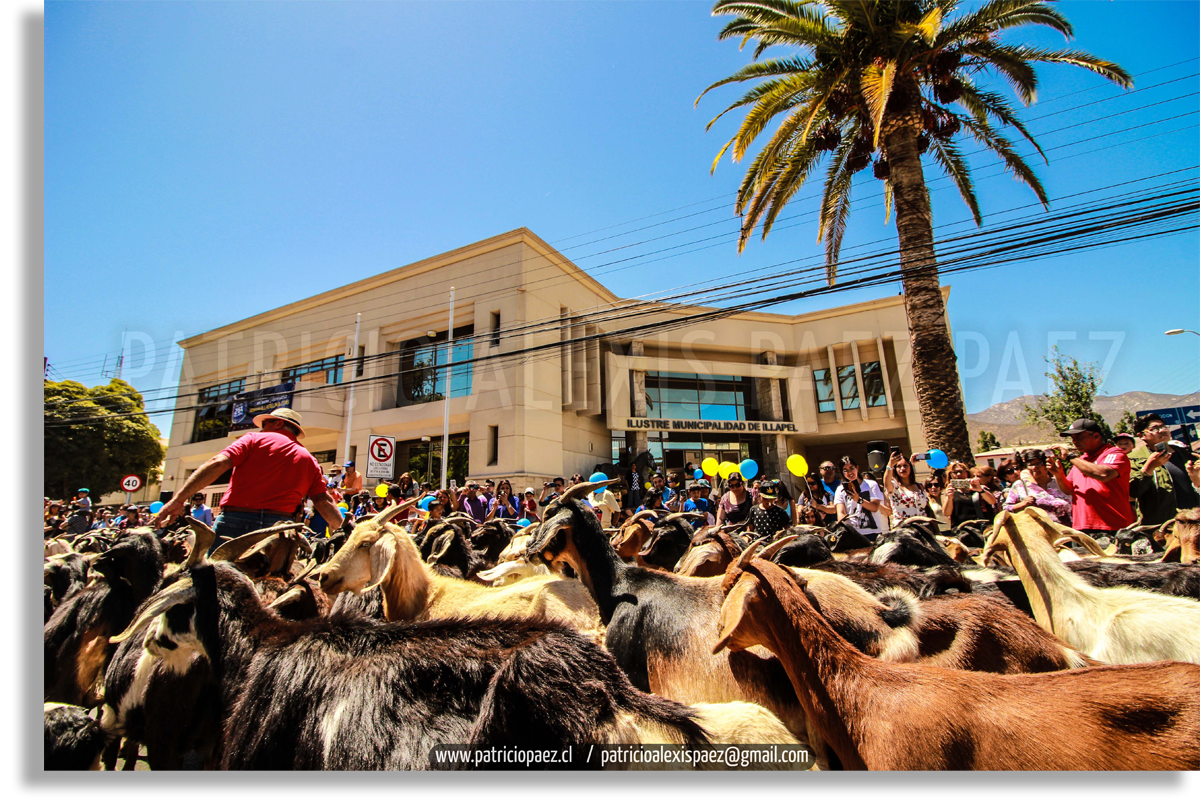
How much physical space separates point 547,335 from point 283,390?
1577cm

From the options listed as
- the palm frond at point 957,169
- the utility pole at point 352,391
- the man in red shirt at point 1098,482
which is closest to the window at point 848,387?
the palm frond at point 957,169

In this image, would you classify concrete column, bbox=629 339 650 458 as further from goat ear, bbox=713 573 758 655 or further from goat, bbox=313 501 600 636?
goat ear, bbox=713 573 758 655

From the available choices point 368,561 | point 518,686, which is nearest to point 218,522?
point 368,561

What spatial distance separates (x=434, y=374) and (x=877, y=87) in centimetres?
2237

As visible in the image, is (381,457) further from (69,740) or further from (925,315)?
(925,315)

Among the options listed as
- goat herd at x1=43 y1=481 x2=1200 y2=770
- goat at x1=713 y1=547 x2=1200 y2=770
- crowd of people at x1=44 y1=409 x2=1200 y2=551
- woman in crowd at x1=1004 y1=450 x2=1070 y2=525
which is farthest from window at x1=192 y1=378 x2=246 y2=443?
goat at x1=713 y1=547 x2=1200 y2=770

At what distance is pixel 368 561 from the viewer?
12.4 ft

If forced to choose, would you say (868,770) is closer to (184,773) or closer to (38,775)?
(184,773)

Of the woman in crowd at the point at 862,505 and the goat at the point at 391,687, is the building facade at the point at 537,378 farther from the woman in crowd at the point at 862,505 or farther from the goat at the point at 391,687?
the goat at the point at 391,687

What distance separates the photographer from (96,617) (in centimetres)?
361

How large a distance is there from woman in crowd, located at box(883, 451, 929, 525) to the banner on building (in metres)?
28.5

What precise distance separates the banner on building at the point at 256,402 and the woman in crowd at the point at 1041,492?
29.7m

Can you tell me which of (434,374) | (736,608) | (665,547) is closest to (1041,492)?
(665,547)

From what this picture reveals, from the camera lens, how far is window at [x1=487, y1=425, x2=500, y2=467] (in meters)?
23.2
